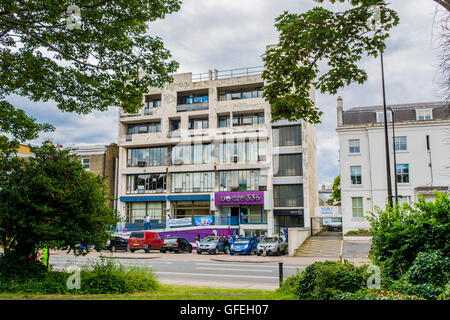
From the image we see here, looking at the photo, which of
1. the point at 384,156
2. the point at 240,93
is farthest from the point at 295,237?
the point at 240,93

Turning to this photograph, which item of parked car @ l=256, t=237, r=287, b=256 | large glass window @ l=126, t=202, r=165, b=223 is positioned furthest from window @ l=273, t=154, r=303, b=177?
large glass window @ l=126, t=202, r=165, b=223

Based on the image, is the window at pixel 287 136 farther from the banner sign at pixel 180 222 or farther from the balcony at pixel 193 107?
the banner sign at pixel 180 222

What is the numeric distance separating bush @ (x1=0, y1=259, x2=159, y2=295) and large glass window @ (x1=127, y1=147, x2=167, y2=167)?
117ft

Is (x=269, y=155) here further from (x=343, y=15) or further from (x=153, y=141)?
(x=343, y=15)

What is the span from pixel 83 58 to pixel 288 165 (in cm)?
3121

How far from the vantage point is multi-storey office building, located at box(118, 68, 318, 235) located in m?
40.0

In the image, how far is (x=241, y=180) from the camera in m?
42.0

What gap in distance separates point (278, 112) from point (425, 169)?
29.4 meters

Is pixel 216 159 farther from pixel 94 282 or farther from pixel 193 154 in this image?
pixel 94 282

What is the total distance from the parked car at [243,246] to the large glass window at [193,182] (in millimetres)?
12772

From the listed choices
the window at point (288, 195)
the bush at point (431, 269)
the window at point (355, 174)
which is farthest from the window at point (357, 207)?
the bush at point (431, 269)

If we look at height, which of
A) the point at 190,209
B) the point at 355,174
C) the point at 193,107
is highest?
the point at 193,107

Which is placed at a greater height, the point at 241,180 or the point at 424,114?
the point at 424,114

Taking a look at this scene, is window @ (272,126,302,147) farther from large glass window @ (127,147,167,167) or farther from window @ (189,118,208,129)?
large glass window @ (127,147,167,167)
